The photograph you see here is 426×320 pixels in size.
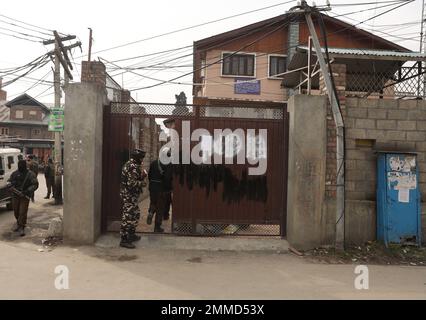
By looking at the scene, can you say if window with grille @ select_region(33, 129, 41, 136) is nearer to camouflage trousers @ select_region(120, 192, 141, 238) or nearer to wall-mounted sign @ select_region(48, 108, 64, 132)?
wall-mounted sign @ select_region(48, 108, 64, 132)

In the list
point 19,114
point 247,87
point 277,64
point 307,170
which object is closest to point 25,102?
point 19,114

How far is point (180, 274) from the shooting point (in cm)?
582

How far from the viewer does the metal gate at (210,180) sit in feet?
25.3

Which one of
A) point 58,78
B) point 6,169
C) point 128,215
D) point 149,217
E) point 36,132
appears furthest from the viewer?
point 36,132

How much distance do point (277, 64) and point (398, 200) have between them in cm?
1630

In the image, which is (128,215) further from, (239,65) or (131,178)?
(239,65)

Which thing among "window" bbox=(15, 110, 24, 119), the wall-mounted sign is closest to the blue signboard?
the wall-mounted sign

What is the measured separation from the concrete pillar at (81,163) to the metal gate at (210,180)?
0.50 metres

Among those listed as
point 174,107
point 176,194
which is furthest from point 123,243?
point 174,107

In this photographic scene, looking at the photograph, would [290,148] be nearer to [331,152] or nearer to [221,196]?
[331,152]

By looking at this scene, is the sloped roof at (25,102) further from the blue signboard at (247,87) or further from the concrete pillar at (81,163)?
the concrete pillar at (81,163)
